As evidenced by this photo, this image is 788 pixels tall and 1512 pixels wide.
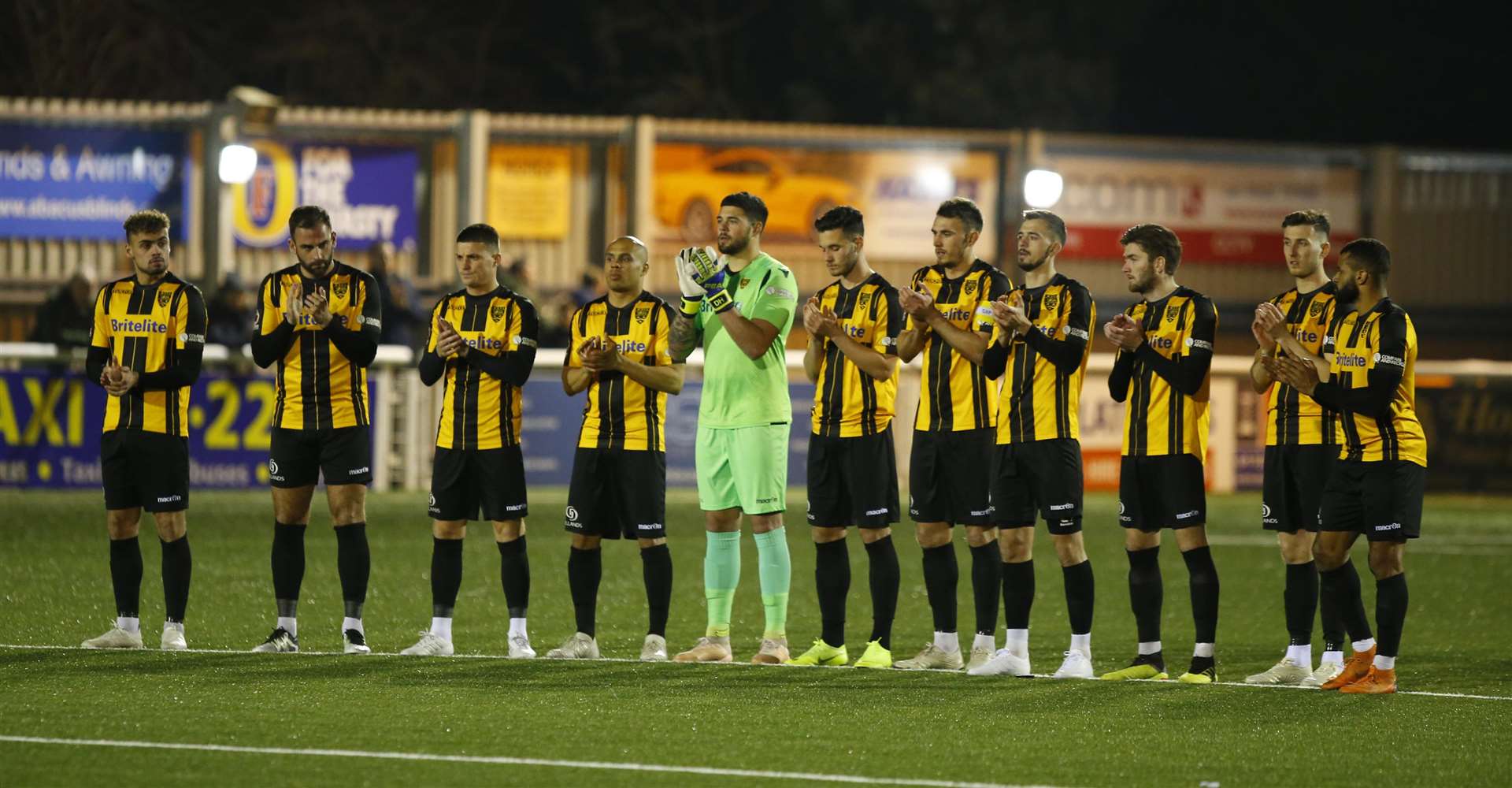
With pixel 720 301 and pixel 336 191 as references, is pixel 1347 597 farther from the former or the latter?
pixel 336 191

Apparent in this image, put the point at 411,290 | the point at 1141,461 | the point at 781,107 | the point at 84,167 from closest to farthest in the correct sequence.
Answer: the point at 1141,461
the point at 411,290
the point at 84,167
the point at 781,107

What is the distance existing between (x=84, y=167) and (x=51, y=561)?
488 inches

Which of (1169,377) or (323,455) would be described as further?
(323,455)

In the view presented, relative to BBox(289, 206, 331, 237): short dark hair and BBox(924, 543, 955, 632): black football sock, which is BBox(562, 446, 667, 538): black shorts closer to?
BBox(924, 543, 955, 632): black football sock

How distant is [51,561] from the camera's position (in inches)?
525

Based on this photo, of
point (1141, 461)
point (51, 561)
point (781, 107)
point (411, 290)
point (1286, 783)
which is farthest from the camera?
point (781, 107)

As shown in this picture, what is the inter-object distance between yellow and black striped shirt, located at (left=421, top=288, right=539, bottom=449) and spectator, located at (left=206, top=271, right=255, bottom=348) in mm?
8994

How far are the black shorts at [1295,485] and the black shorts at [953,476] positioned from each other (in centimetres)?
128

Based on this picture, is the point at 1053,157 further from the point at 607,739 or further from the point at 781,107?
the point at 607,739

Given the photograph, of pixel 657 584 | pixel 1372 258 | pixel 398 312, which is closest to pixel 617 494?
pixel 657 584

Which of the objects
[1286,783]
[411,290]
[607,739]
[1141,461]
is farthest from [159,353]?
[411,290]

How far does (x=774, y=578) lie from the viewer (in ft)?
32.1

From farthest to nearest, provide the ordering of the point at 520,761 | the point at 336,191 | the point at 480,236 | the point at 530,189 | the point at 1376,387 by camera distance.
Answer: the point at 530,189
the point at 336,191
the point at 480,236
the point at 1376,387
the point at 520,761

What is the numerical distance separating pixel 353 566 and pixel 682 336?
1.90 m
